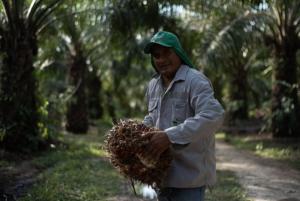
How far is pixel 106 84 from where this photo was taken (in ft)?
102

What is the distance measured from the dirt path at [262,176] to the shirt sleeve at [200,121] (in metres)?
4.48

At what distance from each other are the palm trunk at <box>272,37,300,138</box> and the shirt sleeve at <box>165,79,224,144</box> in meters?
10.9

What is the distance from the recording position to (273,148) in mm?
12344

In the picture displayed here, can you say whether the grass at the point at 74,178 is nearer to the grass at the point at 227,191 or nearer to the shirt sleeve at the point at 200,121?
the grass at the point at 227,191

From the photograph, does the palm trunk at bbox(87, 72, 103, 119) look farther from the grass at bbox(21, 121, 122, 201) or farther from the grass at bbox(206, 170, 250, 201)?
the grass at bbox(206, 170, 250, 201)

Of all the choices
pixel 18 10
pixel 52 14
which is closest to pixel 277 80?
pixel 52 14

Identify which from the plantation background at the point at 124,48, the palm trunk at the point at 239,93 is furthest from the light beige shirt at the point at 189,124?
the palm trunk at the point at 239,93

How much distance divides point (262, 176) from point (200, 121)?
6.63m

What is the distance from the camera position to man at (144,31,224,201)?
9.47ft

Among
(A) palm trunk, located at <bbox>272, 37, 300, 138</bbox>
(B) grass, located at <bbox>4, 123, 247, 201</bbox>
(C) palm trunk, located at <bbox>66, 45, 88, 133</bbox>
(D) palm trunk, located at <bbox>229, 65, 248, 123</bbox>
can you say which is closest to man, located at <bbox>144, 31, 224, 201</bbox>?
(B) grass, located at <bbox>4, 123, 247, 201</bbox>

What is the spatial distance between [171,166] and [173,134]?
274 mm

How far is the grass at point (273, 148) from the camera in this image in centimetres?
1102

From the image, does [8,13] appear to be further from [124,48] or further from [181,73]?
[181,73]

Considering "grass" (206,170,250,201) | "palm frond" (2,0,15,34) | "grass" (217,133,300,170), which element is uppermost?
"palm frond" (2,0,15,34)
